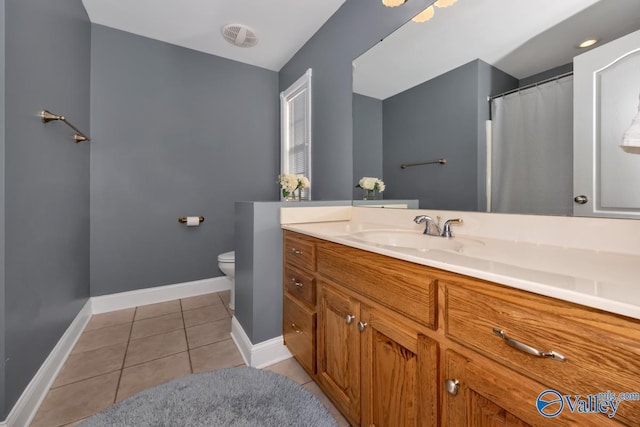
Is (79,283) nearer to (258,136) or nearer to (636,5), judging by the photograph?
(258,136)

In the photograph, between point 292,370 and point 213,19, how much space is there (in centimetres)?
269

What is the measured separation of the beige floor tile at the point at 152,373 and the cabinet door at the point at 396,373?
112 cm

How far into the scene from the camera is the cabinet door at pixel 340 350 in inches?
39.0

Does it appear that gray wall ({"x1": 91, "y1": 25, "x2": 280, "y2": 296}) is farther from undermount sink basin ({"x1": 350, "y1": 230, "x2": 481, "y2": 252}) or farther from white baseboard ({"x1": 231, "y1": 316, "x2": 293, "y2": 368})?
undermount sink basin ({"x1": 350, "y1": 230, "x2": 481, "y2": 252})

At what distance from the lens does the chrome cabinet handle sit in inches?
25.0

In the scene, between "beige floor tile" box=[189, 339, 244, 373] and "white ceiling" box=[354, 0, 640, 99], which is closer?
"white ceiling" box=[354, 0, 640, 99]

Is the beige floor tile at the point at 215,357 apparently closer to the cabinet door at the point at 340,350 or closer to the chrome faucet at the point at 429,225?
the cabinet door at the point at 340,350

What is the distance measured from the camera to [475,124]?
113 cm

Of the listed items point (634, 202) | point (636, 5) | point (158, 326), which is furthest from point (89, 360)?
point (636, 5)

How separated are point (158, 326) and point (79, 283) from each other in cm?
66

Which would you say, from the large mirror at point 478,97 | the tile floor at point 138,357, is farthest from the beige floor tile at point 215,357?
the large mirror at point 478,97

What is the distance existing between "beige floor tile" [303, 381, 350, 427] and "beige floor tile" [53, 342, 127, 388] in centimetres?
114

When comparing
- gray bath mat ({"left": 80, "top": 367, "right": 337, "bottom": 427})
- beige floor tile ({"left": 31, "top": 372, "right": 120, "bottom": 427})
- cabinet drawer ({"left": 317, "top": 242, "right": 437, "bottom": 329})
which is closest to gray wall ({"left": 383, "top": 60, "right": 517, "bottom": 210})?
cabinet drawer ({"left": 317, "top": 242, "right": 437, "bottom": 329})

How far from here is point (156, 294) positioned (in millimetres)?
2430
